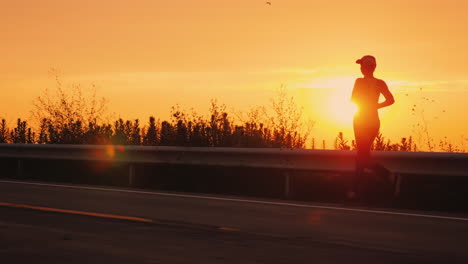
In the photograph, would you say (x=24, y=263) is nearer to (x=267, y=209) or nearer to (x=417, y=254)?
(x=417, y=254)

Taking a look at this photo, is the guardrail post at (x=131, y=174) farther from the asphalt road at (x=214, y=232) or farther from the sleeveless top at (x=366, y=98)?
the sleeveless top at (x=366, y=98)

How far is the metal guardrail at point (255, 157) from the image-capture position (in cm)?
1215

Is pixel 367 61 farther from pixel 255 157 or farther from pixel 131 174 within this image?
pixel 131 174

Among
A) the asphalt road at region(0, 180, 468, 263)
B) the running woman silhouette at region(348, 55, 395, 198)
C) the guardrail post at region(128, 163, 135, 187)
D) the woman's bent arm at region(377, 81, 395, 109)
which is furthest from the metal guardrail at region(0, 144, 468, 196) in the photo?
the asphalt road at region(0, 180, 468, 263)

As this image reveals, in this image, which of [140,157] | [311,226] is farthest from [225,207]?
[140,157]

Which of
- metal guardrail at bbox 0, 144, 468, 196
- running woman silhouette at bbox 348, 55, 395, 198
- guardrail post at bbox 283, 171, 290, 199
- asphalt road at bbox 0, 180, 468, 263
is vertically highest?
running woman silhouette at bbox 348, 55, 395, 198

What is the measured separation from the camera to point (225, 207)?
1108 cm

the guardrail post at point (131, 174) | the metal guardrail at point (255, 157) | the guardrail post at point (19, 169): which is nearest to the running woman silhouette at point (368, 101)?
the metal guardrail at point (255, 157)

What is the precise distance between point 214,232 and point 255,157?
5.82m

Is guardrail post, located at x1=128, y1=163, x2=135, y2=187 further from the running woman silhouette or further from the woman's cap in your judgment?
the woman's cap

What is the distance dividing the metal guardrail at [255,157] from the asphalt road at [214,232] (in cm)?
142

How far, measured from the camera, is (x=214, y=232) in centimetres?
852

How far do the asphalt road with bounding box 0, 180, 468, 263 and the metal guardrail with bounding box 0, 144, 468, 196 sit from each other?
55.9 inches

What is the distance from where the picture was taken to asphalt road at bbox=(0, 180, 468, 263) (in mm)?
7090
